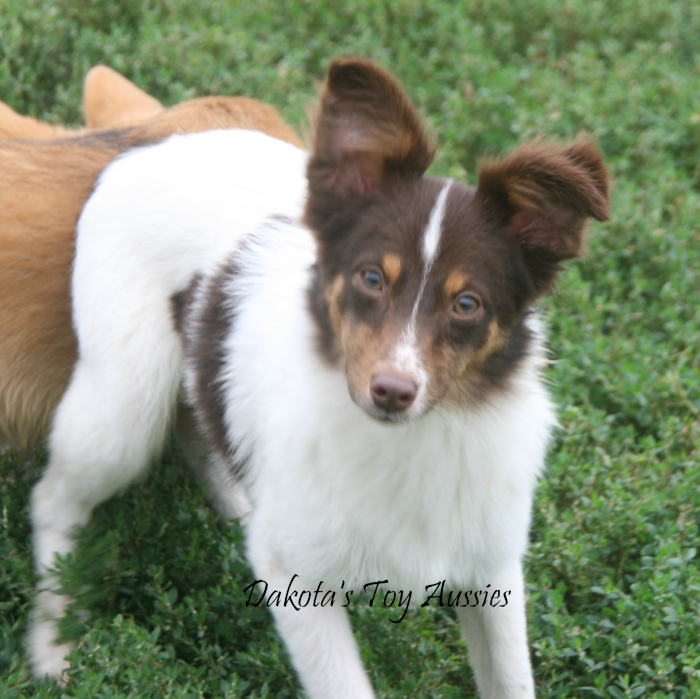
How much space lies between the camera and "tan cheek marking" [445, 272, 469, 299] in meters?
2.72

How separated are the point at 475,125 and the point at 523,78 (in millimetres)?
841

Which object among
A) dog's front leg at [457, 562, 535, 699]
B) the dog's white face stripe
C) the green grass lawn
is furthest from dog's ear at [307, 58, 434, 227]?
dog's front leg at [457, 562, 535, 699]

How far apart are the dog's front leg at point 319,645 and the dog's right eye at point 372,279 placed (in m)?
1.09

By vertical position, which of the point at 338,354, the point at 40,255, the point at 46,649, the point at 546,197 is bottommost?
the point at 46,649

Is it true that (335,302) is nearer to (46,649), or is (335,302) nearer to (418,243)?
(418,243)

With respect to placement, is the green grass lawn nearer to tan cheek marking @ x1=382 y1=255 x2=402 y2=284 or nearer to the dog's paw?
the dog's paw

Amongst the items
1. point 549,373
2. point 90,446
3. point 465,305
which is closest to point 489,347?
point 465,305

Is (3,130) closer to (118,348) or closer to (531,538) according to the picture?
(118,348)

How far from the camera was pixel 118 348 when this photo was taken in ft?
11.7

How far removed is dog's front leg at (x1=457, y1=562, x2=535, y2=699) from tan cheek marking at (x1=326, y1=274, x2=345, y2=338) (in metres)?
1.13

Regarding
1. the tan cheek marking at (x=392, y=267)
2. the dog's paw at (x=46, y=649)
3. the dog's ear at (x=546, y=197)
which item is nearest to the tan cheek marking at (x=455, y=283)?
the tan cheek marking at (x=392, y=267)

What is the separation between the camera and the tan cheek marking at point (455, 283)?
8.93 feet

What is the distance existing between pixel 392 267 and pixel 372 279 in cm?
9

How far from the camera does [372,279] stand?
278 centimetres
